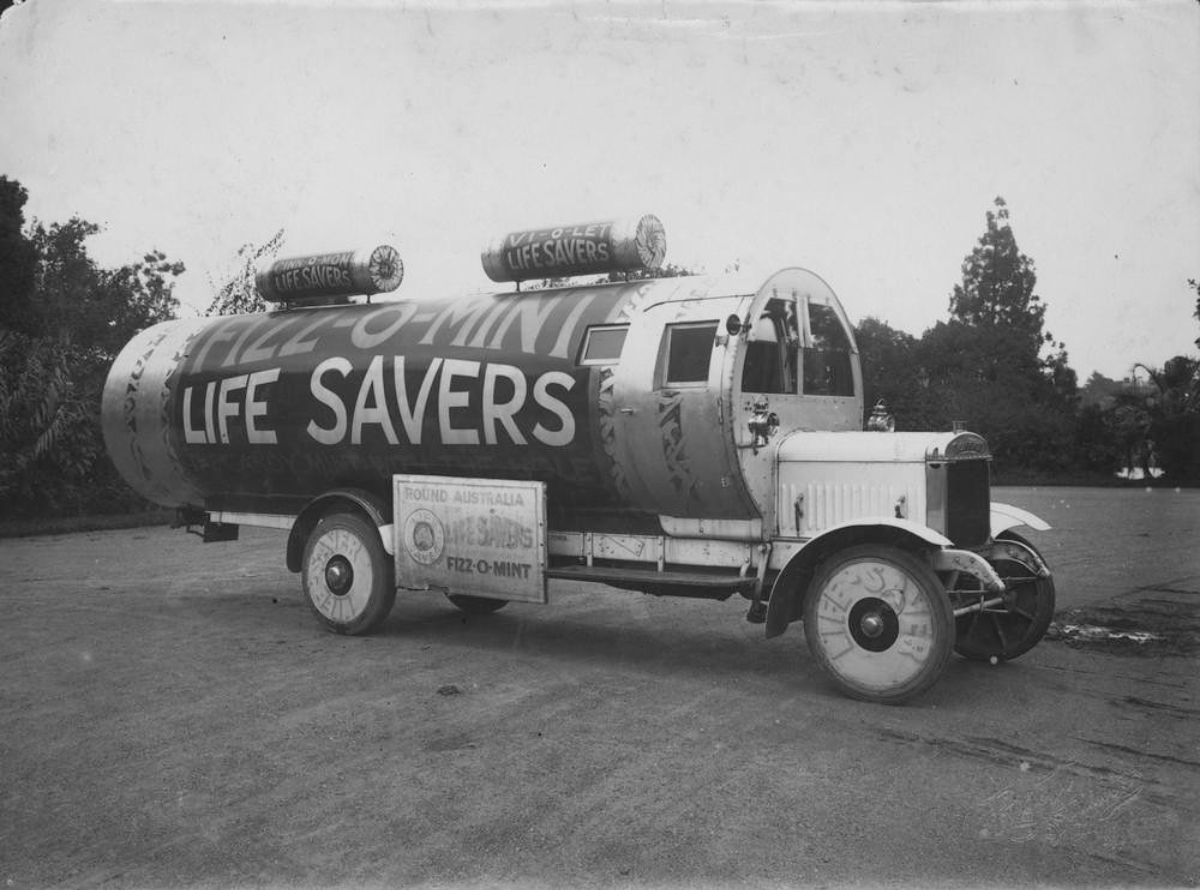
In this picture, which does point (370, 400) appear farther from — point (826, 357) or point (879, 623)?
point (879, 623)

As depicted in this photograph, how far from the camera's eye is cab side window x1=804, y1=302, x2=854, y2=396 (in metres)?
8.45

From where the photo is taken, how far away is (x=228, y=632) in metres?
9.55

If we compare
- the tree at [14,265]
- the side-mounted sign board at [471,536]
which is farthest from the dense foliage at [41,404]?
the side-mounted sign board at [471,536]

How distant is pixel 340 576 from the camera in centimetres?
952

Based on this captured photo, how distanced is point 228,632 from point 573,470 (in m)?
3.69

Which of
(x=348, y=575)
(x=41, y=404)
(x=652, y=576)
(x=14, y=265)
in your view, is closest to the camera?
(x=652, y=576)

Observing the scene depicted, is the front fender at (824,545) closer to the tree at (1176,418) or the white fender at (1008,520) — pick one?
the white fender at (1008,520)

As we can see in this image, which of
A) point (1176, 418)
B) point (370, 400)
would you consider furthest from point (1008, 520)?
point (1176, 418)

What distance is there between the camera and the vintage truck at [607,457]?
7.15 m

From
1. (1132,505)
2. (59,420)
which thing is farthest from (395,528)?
(1132,505)

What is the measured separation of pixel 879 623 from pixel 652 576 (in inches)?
72.7

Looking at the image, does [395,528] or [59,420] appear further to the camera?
[59,420]

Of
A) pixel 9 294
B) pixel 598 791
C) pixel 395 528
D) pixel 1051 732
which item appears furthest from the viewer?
pixel 9 294

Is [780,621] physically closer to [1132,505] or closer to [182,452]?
[182,452]
